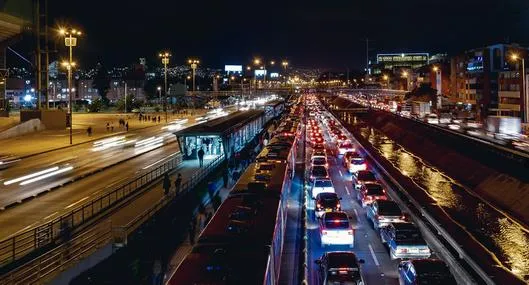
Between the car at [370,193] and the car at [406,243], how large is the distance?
18.5 feet

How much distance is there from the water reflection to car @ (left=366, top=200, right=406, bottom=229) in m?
3.54

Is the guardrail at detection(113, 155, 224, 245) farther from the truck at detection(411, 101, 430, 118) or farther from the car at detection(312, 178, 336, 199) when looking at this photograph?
the truck at detection(411, 101, 430, 118)

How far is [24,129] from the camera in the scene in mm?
57344

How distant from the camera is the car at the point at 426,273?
13078 mm

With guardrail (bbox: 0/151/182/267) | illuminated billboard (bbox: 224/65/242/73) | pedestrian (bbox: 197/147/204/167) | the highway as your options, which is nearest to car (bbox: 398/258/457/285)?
guardrail (bbox: 0/151/182/267)

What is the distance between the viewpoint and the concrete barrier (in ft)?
176

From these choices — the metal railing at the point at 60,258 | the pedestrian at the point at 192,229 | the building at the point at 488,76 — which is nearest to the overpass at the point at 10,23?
the pedestrian at the point at 192,229

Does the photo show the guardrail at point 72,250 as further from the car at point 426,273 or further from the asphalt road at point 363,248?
the car at point 426,273

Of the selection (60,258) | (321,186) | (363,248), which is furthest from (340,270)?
(321,186)

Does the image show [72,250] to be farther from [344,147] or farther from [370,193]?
[344,147]

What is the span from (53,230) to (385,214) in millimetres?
12207

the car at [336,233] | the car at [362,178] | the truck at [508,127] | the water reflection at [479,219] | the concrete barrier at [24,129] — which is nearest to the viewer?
the car at [336,233]

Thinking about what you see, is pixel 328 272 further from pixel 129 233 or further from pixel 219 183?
pixel 219 183

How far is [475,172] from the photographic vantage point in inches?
1388
